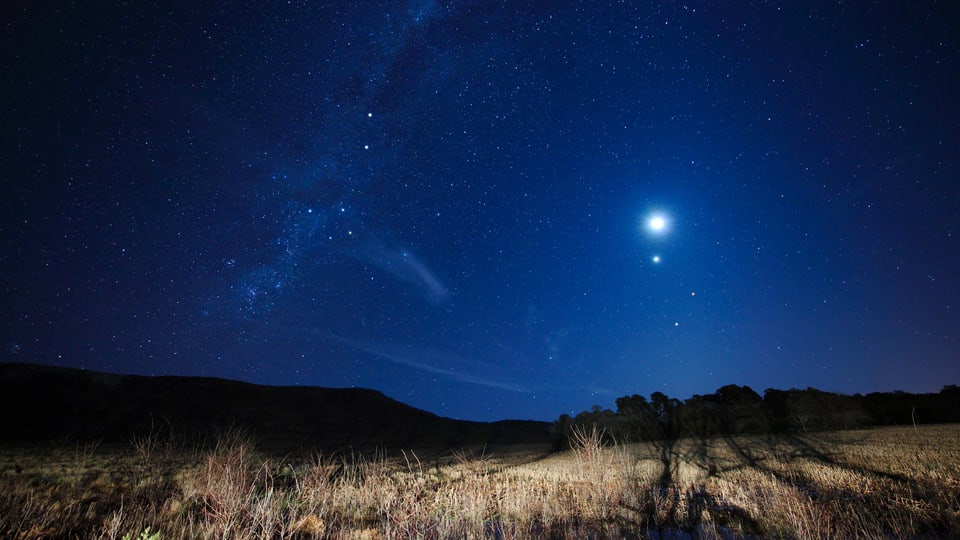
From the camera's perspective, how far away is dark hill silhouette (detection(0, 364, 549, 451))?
49.5 m

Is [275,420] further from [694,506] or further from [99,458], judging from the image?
[694,506]

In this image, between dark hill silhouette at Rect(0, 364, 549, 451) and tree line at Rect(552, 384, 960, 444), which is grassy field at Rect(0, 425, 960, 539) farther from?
dark hill silhouette at Rect(0, 364, 549, 451)

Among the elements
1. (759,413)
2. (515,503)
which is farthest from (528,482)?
(759,413)

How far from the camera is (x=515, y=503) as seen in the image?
13.0 metres

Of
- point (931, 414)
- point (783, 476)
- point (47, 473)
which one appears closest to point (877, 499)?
point (783, 476)

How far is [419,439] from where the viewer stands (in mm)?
65000

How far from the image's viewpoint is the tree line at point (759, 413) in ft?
155

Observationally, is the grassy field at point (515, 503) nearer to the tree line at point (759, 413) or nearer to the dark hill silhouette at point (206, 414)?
the tree line at point (759, 413)

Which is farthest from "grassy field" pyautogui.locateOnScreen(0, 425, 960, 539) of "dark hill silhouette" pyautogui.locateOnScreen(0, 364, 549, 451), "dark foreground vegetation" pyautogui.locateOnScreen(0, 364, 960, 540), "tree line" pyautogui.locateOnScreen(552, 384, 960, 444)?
"dark hill silhouette" pyautogui.locateOnScreen(0, 364, 549, 451)

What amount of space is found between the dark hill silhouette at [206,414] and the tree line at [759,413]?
1669cm

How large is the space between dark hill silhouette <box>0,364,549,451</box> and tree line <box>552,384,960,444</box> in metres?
16.7

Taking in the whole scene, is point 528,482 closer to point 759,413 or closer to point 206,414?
point 759,413

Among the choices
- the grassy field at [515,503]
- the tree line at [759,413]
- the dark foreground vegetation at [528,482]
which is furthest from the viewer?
the tree line at [759,413]

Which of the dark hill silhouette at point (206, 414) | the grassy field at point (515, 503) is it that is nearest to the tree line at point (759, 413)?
the dark hill silhouette at point (206, 414)
